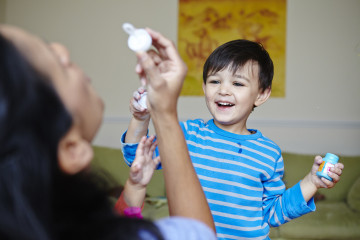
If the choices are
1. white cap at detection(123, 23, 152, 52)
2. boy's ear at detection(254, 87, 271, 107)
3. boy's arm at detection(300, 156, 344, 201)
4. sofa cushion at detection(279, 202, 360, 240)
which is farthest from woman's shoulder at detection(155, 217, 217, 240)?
sofa cushion at detection(279, 202, 360, 240)

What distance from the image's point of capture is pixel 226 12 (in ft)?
10.9

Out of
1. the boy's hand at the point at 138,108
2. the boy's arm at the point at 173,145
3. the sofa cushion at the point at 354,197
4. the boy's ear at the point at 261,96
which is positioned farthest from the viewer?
the sofa cushion at the point at 354,197

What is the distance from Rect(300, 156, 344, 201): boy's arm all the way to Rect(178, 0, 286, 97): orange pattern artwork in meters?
2.21

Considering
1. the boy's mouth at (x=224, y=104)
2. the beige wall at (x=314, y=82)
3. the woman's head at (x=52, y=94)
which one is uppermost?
the woman's head at (x=52, y=94)

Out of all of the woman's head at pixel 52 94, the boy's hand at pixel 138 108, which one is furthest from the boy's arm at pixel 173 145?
the boy's hand at pixel 138 108

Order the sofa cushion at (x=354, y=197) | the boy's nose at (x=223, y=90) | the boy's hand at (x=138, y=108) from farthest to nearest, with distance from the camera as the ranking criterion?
the sofa cushion at (x=354, y=197) → the boy's nose at (x=223, y=90) → the boy's hand at (x=138, y=108)

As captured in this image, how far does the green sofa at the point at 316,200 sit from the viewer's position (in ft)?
7.64

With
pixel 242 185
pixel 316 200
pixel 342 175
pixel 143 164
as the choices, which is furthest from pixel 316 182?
pixel 342 175

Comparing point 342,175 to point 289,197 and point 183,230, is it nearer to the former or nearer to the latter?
point 289,197

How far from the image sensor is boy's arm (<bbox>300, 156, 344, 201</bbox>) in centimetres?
104

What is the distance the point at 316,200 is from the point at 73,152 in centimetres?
269

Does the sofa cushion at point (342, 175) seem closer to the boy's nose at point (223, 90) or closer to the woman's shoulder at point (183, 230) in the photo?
the boy's nose at point (223, 90)

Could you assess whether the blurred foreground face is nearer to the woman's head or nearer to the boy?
the woman's head

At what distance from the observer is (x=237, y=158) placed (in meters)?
1.13
